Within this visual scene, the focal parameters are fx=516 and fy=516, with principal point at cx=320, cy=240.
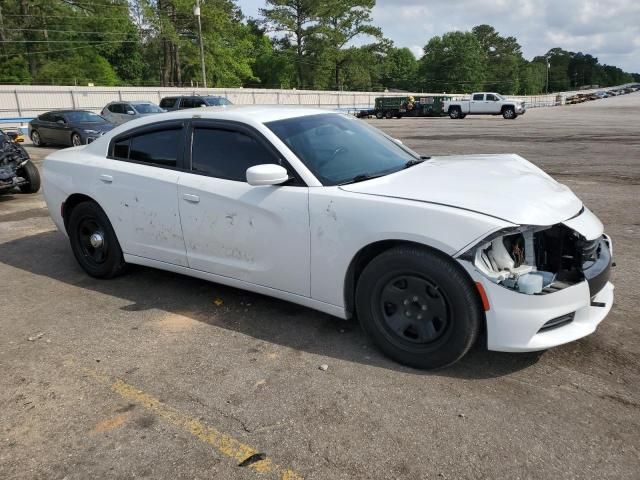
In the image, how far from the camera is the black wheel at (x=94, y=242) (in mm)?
4773

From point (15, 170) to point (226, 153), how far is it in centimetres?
727

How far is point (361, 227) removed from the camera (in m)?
3.17

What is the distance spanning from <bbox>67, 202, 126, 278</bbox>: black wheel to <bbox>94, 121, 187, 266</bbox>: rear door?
0.16 metres

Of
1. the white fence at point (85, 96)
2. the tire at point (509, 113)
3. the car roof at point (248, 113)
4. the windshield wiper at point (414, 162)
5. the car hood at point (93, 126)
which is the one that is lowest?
the tire at point (509, 113)

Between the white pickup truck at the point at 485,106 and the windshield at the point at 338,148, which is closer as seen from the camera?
the windshield at the point at 338,148

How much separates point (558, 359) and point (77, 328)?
11.3 feet

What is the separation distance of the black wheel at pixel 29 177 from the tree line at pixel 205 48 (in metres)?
42.2

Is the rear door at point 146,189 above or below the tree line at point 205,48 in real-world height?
below

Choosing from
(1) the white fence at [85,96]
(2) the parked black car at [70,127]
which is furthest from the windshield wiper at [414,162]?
(1) the white fence at [85,96]

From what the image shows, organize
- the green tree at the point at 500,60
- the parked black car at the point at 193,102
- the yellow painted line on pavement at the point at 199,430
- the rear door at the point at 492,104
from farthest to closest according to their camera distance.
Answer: the green tree at the point at 500,60 → the rear door at the point at 492,104 → the parked black car at the point at 193,102 → the yellow painted line on pavement at the point at 199,430

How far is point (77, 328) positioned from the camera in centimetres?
395

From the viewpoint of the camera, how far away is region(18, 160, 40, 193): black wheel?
9.57m

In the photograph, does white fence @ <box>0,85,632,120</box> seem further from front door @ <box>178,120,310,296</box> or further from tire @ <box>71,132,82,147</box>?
front door @ <box>178,120,310,296</box>

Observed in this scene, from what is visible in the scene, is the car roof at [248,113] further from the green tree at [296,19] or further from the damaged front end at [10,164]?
the green tree at [296,19]
